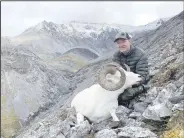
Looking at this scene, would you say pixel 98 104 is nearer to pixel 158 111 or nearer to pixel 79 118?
pixel 79 118

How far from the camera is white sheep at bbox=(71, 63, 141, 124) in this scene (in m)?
9.98

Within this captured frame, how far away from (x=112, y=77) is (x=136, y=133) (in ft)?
6.56

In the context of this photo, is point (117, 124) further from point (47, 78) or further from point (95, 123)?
point (47, 78)

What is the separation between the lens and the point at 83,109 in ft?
33.8

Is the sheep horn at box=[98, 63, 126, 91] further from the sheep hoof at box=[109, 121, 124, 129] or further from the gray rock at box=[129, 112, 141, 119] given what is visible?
the sheep hoof at box=[109, 121, 124, 129]

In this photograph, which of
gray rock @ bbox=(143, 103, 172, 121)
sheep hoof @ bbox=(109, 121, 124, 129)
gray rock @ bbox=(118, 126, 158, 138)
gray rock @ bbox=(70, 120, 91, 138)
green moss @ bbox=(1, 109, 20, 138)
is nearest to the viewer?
gray rock @ bbox=(118, 126, 158, 138)

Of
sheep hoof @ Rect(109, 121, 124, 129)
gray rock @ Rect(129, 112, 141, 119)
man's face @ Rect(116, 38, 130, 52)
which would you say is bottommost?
sheep hoof @ Rect(109, 121, 124, 129)

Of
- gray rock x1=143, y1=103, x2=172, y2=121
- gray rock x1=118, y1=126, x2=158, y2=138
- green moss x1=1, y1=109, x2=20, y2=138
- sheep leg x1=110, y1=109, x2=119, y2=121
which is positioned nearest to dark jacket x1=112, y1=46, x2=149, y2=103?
sheep leg x1=110, y1=109, x2=119, y2=121

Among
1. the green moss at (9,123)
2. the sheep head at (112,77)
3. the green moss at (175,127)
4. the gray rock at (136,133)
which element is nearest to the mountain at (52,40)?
the green moss at (9,123)

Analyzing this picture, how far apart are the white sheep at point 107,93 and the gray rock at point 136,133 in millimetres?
1184

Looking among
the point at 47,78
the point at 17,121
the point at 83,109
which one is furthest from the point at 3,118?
the point at 83,109

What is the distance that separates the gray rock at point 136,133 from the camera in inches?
331

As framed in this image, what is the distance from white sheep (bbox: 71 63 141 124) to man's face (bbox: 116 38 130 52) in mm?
417

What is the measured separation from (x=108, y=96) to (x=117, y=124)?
2.79 feet
